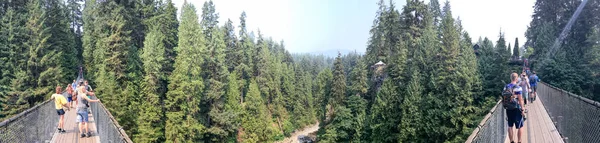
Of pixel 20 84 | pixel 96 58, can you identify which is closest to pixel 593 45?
pixel 96 58

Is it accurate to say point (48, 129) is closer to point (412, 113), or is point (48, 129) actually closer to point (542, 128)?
point (542, 128)

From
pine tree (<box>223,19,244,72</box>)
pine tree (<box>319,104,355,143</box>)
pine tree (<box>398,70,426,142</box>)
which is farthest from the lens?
pine tree (<box>223,19,244,72</box>)

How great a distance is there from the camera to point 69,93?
14.6m

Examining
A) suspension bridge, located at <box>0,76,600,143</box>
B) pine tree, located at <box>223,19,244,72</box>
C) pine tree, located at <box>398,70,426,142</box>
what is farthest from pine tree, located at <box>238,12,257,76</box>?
suspension bridge, located at <box>0,76,600,143</box>

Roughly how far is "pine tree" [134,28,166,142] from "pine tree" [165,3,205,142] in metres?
0.72

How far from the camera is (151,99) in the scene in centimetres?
2628

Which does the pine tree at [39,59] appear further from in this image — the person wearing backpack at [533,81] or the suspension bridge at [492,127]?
the person wearing backpack at [533,81]

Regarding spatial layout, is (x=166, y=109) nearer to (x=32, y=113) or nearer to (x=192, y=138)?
(x=192, y=138)

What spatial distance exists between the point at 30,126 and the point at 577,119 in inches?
468

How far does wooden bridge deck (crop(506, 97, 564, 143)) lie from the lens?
8.52m

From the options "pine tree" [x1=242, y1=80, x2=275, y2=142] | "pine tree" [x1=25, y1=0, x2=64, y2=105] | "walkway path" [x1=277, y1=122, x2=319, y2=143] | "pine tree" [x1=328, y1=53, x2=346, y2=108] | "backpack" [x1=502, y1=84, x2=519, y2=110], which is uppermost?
"pine tree" [x1=25, y1=0, x2=64, y2=105]

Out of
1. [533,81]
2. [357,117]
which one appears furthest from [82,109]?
[357,117]

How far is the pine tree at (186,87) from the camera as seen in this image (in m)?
26.8

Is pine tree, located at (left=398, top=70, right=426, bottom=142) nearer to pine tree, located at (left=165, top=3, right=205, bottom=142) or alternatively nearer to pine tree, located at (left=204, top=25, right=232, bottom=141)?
pine tree, located at (left=204, top=25, right=232, bottom=141)
